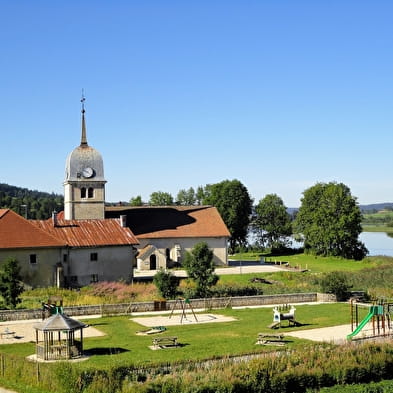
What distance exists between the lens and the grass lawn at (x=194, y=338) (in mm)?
23719

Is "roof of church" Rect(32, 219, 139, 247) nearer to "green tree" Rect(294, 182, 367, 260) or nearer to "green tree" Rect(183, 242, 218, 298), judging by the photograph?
"green tree" Rect(183, 242, 218, 298)

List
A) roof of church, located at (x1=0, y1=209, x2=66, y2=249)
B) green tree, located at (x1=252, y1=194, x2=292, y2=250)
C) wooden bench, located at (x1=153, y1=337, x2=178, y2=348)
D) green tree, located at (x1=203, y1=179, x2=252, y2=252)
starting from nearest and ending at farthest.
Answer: wooden bench, located at (x1=153, y1=337, x2=178, y2=348), roof of church, located at (x1=0, y1=209, x2=66, y2=249), green tree, located at (x1=203, y1=179, x2=252, y2=252), green tree, located at (x1=252, y1=194, x2=292, y2=250)

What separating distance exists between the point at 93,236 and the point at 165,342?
82.8 feet

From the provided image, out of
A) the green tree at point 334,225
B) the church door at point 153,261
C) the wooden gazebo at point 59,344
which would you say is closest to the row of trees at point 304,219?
the green tree at point 334,225

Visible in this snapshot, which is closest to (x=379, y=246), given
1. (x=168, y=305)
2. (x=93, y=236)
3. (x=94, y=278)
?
(x=93, y=236)

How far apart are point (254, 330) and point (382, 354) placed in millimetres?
7520

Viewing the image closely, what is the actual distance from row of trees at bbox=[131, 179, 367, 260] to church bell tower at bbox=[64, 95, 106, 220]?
23486mm

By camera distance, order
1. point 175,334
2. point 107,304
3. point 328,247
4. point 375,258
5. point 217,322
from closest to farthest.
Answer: point 175,334, point 217,322, point 107,304, point 375,258, point 328,247

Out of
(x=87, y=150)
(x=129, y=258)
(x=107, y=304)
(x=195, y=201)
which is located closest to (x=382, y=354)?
(x=107, y=304)

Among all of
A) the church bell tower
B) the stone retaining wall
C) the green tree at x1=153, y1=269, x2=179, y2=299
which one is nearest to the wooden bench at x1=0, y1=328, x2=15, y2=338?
the stone retaining wall

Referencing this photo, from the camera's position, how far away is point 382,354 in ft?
74.8

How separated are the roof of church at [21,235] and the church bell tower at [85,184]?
1083 centimetres

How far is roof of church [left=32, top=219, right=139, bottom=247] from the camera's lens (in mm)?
49406

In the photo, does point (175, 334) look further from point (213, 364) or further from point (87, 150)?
point (87, 150)
